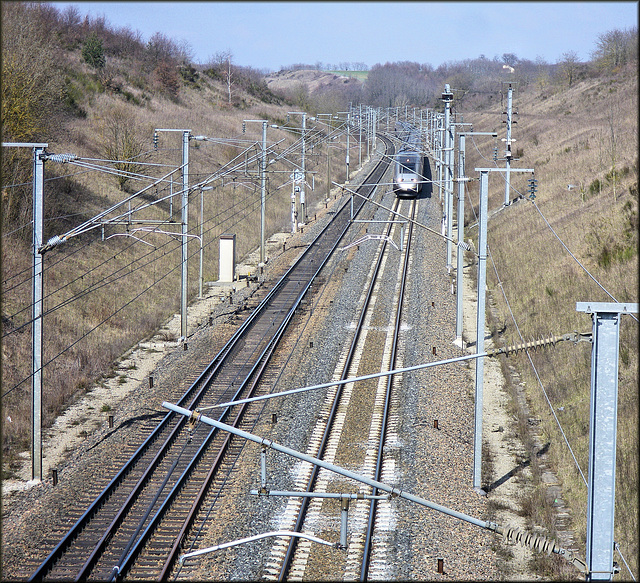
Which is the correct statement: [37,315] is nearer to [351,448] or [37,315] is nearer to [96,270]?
[351,448]

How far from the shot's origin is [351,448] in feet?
45.4

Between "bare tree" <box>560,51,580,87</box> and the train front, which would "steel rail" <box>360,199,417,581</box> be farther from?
"bare tree" <box>560,51,580,87</box>

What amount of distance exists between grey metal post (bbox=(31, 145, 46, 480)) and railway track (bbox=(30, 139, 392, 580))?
1.53m

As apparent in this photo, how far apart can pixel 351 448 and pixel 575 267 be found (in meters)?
12.9

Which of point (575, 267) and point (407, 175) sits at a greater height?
point (407, 175)

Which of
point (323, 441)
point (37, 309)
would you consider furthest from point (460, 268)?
point (37, 309)

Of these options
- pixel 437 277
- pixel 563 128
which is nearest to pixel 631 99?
pixel 563 128

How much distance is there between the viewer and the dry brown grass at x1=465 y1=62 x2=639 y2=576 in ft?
44.0

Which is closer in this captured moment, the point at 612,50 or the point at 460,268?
the point at 460,268

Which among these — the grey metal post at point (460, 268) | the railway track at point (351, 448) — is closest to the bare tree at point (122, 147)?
the railway track at point (351, 448)

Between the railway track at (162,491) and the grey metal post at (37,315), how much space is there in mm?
1532

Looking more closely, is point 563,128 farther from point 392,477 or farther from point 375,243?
point 392,477

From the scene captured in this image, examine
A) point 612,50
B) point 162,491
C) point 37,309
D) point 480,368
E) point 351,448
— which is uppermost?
point 612,50

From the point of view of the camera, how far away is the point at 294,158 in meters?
52.1
